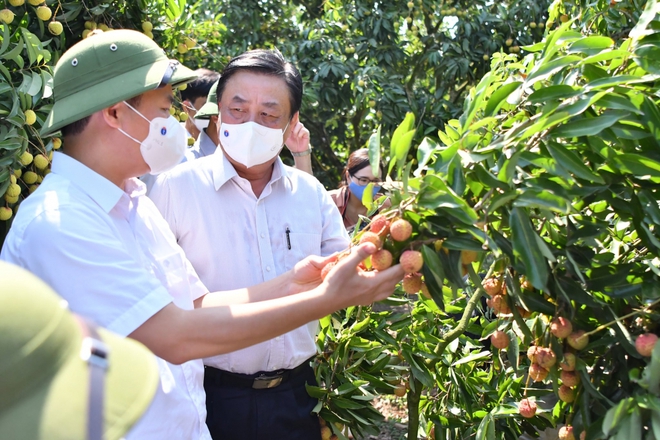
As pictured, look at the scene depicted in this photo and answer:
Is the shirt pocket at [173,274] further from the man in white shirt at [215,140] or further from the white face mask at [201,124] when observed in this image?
the white face mask at [201,124]

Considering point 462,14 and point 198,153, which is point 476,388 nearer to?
point 198,153

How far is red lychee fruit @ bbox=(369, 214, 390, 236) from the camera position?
1.39 meters

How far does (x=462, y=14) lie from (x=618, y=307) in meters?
4.85

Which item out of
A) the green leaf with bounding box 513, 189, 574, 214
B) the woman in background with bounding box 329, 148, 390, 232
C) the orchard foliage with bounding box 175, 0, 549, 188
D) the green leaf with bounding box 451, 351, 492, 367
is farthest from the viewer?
the orchard foliage with bounding box 175, 0, 549, 188

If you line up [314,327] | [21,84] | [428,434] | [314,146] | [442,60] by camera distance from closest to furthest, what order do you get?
[314,327]
[428,434]
[21,84]
[442,60]
[314,146]

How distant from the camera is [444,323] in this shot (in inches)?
95.5

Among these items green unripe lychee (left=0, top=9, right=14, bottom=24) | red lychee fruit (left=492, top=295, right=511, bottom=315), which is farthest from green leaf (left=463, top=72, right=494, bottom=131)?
green unripe lychee (left=0, top=9, right=14, bottom=24)

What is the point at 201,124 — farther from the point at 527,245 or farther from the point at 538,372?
the point at 527,245

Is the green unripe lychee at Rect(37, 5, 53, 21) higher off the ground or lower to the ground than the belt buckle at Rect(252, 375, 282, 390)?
higher

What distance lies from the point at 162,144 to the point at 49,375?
3.21 ft

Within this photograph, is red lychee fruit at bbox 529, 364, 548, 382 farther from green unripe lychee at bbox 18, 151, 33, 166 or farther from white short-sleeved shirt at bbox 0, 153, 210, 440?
green unripe lychee at bbox 18, 151, 33, 166

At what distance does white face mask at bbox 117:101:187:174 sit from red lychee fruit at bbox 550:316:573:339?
3.20ft

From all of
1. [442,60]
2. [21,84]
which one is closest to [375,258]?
[21,84]

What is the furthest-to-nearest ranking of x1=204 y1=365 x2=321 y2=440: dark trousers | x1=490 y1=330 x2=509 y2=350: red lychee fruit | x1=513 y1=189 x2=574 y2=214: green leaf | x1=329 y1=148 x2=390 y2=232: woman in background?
x1=329 y1=148 x2=390 y2=232: woman in background, x1=204 y1=365 x2=321 y2=440: dark trousers, x1=490 y1=330 x2=509 y2=350: red lychee fruit, x1=513 y1=189 x2=574 y2=214: green leaf
